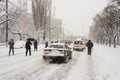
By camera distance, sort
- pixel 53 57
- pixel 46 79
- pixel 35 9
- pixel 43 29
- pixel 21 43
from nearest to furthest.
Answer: pixel 46 79
pixel 53 57
pixel 21 43
pixel 35 9
pixel 43 29

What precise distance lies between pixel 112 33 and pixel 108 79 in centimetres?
5478

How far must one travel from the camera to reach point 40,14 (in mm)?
64062

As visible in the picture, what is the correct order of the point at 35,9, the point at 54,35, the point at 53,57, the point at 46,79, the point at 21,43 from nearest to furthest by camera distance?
the point at 46,79 → the point at 53,57 → the point at 21,43 → the point at 35,9 → the point at 54,35

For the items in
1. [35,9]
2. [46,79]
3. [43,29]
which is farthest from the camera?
[43,29]

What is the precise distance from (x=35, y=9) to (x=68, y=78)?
5186 centimetres

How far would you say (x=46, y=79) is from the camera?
38.4 feet

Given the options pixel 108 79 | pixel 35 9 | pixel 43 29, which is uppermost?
pixel 35 9

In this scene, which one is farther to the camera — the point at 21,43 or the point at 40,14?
the point at 40,14

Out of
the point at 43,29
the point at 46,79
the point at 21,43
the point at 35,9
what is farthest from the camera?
the point at 43,29

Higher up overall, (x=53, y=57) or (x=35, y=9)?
(x=35, y=9)

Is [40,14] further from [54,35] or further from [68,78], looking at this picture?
[54,35]

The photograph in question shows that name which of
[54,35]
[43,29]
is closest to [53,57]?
[43,29]

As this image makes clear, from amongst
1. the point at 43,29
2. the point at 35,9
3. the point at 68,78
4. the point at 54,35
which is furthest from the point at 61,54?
the point at 54,35

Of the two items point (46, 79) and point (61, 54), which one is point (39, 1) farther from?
point (46, 79)
